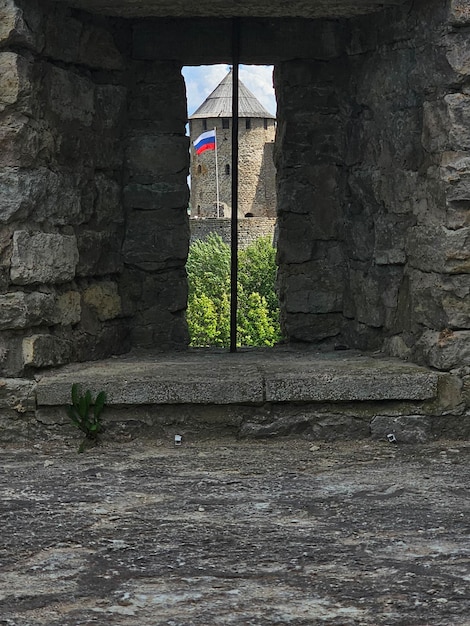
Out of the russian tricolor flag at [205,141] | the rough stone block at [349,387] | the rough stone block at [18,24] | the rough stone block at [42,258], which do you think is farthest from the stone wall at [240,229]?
the rough stone block at [349,387]

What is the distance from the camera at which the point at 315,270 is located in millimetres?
5547

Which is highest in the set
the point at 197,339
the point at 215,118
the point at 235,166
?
the point at 215,118

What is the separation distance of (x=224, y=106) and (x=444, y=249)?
3042cm

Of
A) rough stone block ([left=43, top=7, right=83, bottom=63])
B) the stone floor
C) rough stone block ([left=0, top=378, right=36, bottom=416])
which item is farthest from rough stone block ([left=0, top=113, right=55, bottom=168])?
the stone floor

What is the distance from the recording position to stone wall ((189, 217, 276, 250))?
31188 millimetres

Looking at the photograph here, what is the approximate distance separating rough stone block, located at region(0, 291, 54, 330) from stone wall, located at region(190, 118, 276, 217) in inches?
1109

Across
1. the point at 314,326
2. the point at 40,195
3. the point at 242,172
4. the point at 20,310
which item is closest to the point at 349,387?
the point at 314,326

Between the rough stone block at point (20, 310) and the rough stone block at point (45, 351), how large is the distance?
0.08 metres

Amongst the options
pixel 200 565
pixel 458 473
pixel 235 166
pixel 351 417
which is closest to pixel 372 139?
pixel 235 166

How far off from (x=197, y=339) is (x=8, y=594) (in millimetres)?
20275

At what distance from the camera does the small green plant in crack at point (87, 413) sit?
4414mm

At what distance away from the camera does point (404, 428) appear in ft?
14.7

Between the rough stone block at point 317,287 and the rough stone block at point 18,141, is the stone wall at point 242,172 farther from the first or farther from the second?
the rough stone block at point 18,141

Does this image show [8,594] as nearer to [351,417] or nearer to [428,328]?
[351,417]
